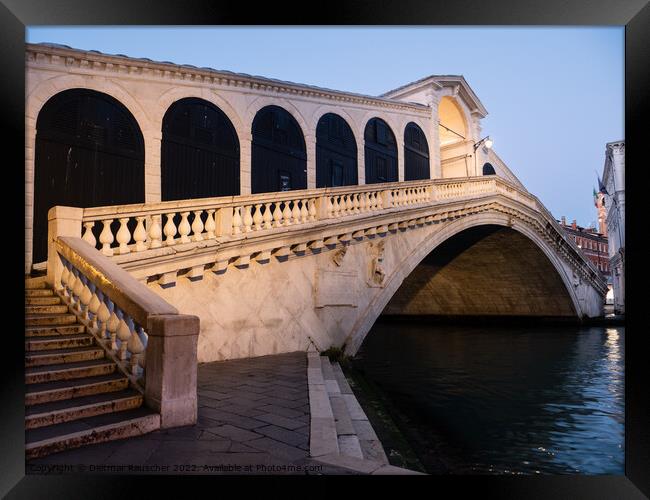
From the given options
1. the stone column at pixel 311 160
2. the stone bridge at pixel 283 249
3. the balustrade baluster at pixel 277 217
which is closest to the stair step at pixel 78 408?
the stone bridge at pixel 283 249

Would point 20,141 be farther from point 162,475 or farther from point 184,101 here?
point 184,101

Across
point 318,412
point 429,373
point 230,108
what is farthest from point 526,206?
point 318,412

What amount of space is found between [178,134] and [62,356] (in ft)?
15.7

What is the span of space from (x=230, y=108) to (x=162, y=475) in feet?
23.1

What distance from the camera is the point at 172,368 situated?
324cm

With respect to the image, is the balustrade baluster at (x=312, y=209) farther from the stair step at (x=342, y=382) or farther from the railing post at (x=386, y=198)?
the stair step at (x=342, y=382)

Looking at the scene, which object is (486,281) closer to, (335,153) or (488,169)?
(488,169)

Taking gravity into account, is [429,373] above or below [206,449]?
below

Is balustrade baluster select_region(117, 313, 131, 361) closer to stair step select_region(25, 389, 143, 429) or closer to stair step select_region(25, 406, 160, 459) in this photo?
stair step select_region(25, 389, 143, 429)

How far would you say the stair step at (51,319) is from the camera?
4.20 m

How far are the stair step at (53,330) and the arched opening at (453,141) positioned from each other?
1318 centimetres

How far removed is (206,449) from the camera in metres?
2.89

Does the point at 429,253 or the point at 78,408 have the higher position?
the point at 429,253

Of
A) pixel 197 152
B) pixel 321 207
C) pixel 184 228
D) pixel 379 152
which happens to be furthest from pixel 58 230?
pixel 379 152
